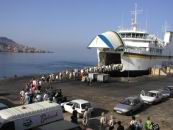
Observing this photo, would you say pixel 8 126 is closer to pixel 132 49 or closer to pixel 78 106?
pixel 78 106

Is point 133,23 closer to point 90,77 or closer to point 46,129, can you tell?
point 90,77

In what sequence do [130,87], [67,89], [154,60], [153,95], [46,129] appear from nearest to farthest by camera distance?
1. [46,129]
2. [153,95]
3. [67,89]
4. [130,87]
5. [154,60]

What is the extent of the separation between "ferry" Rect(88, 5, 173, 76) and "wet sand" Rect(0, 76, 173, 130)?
732cm

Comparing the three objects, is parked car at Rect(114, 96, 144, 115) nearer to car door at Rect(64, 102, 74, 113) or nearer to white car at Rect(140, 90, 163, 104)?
white car at Rect(140, 90, 163, 104)

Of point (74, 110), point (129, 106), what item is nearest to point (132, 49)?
point (129, 106)

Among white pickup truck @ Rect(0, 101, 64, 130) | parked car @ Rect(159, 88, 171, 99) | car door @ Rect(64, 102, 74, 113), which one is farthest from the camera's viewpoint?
parked car @ Rect(159, 88, 171, 99)

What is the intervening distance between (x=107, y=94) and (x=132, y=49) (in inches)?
866

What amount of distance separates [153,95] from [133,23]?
118 feet

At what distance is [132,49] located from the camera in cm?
5391

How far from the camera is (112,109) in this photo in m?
26.3

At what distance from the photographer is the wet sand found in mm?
24528

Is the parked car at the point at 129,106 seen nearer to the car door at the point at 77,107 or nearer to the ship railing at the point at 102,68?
the car door at the point at 77,107

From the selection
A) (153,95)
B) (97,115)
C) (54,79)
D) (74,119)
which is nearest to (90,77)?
(54,79)

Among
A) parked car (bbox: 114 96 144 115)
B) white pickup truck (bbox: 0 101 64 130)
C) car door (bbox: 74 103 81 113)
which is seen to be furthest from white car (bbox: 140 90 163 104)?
white pickup truck (bbox: 0 101 64 130)
